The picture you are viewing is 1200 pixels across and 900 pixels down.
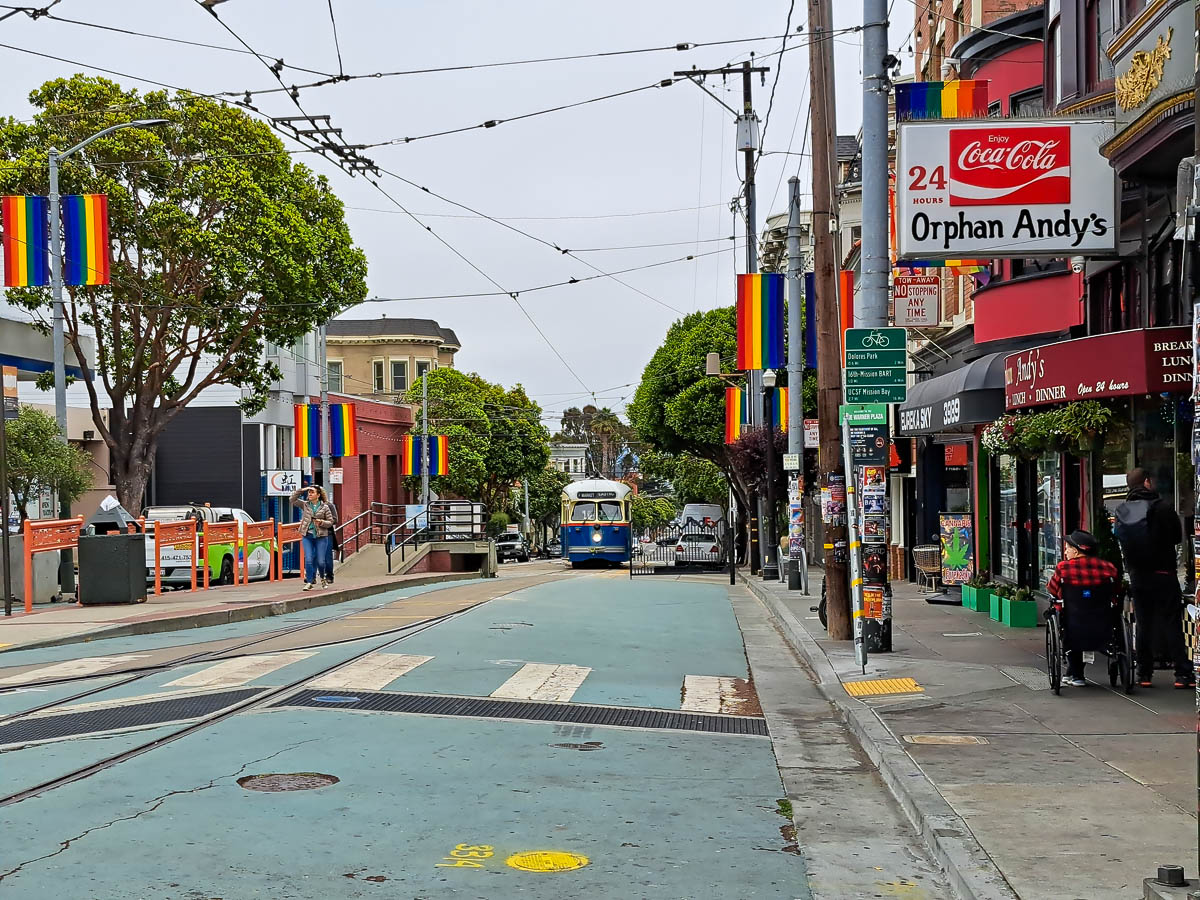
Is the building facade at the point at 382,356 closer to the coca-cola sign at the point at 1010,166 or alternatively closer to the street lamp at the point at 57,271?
the street lamp at the point at 57,271

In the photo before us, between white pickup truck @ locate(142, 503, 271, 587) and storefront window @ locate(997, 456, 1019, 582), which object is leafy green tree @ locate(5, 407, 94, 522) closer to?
white pickup truck @ locate(142, 503, 271, 587)

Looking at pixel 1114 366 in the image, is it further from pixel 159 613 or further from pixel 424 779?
pixel 159 613

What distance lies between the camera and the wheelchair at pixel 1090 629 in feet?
37.3

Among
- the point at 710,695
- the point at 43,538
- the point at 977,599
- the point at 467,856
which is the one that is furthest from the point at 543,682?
the point at 43,538

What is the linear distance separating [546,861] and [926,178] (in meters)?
9.31

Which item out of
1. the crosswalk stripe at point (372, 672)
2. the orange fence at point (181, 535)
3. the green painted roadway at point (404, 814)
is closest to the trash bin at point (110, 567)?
the orange fence at point (181, 535)

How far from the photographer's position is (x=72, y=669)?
13.3 m

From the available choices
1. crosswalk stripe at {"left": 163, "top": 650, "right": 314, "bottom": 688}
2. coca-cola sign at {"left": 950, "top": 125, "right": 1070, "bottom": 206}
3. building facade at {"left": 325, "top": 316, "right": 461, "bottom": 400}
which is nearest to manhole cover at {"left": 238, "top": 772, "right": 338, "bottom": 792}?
crosswalk stripe at {"left": 163, "top": 650, "right": 314, "bottom": 688}

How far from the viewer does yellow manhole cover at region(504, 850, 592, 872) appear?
6.47m

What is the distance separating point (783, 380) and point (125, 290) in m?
22.7

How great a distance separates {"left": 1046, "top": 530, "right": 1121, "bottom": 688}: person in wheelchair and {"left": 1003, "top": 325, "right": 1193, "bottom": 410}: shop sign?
139 centimetres

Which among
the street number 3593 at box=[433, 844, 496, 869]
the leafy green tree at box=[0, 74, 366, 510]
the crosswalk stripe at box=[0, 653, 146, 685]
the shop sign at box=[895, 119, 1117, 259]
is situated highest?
the leafy green tree at box=[0, 74, 366, 510]

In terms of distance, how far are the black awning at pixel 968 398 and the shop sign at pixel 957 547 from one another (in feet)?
4.97

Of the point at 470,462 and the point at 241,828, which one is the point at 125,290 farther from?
the point at 470,462
